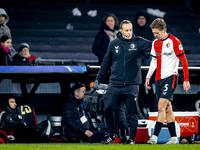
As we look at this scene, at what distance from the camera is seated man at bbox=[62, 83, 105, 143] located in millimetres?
6671

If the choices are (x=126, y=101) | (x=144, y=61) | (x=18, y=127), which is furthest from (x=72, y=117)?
(x=144, y=61)

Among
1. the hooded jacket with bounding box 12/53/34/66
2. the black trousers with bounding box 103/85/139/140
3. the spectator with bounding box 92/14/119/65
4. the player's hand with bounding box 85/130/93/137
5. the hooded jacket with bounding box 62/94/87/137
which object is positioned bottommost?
the player's hand with bounding box 85/130/93/137

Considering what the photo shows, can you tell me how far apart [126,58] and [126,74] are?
23 centimetres

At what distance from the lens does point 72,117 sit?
6.75 m

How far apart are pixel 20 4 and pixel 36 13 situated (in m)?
Answer: 0.76

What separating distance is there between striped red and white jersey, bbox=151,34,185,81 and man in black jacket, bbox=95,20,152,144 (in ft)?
0.65

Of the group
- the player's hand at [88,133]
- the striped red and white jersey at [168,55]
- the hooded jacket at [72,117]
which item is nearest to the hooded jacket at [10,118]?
the hooded jacket at [72,117]

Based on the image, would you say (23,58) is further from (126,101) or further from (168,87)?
(168,87)

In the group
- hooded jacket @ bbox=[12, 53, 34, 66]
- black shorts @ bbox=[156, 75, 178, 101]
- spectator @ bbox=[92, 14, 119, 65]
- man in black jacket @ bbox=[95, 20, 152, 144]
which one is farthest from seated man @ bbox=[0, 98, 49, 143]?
black shorts @ bbox=[156, 75, 178, 101]

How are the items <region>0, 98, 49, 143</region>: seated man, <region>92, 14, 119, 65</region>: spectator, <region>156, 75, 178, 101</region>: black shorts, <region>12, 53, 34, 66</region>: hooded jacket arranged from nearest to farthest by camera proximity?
1. <region>156, 75, 178, 101</region>: black shorts
2. <region>0, 98, 49, 143</region>: seated man
3. <region>12, 53, 34, 66</region>: hooded jacket
4. <region>92, 14, 119, 65</region>: spectator

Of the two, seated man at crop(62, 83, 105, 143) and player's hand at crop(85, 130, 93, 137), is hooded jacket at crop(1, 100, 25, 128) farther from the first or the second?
player's hand at crop(85, 130, 93, 137)

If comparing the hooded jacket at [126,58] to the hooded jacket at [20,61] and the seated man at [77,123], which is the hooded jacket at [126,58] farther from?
the hooded jacket at [20,61]

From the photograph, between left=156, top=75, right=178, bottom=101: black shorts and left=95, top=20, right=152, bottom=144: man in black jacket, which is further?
left=95, top=20, right=152, bottom=144: man in black jacket

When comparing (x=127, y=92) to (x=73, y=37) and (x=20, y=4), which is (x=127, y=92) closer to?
(x=73, y=37)
